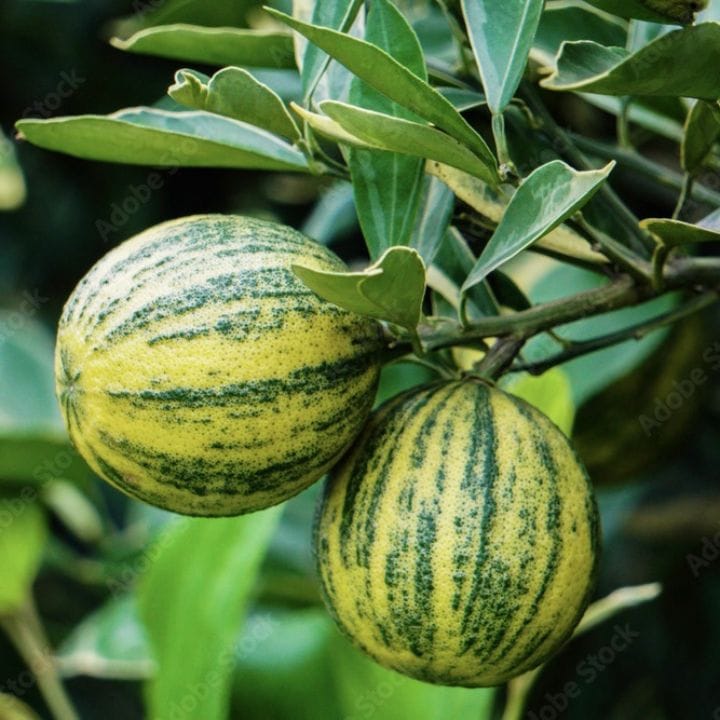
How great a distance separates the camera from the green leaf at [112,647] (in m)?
1.27

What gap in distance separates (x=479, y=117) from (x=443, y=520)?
13.0 inches

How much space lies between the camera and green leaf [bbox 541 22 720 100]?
536mm

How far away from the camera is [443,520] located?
2.07 feet

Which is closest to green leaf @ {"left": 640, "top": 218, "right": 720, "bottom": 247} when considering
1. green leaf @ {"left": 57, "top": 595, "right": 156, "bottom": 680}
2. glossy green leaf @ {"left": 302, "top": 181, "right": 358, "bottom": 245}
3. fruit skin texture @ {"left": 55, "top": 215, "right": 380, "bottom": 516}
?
fruit skin texture @ {"left": 55, "top": 215, "right": 380, "bottom": 516}

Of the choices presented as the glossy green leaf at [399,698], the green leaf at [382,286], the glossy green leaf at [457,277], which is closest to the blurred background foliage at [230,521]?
the glossy green leaf at [399,698]

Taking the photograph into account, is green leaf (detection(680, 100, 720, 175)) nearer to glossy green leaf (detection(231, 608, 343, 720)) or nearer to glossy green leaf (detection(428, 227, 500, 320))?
glossy green leaf (detection(428, 227, 500, 320))

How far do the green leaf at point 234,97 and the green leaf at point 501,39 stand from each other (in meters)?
0.11

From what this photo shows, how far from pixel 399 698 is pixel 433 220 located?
50cm

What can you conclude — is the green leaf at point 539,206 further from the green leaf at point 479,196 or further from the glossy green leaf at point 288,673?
the glossy green leaf at point 288,673

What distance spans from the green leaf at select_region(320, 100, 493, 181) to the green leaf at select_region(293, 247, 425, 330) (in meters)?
0.06

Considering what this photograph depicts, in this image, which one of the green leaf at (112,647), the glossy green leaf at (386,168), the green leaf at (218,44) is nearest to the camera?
the glossy green leaf at (386,168)

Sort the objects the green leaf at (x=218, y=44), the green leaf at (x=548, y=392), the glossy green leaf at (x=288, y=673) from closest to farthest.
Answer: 1. the green leaf at (x=218, y=44)
2. the green leaf at (x=548, y=392)
3. the glossy green leaf at (x=288, y=673)

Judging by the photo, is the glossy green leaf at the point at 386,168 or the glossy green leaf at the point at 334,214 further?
the glossy green leaf at the point at 334,214

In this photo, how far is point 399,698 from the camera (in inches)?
41.3
